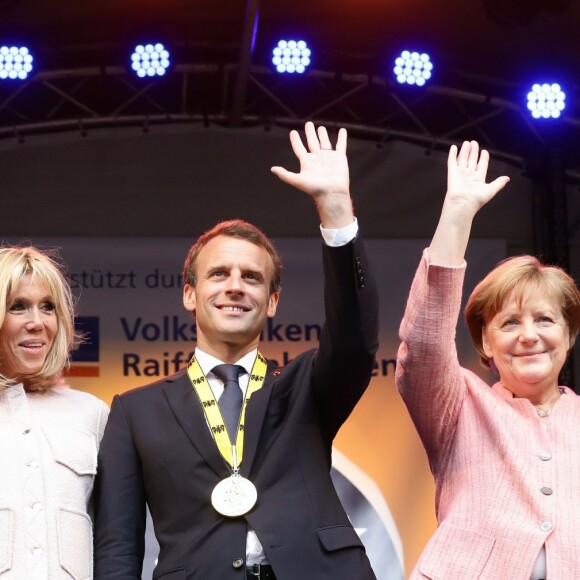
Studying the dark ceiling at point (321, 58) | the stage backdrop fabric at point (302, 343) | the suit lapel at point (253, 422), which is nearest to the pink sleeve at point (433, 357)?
the suit lapel at point (253, 422)

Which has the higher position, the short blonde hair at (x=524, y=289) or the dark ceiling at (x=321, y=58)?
the dark ceiling at (x=321, y=58)

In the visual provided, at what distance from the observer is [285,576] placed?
100 inches

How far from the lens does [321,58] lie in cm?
634

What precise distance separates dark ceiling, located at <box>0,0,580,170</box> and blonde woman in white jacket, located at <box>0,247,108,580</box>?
301cm

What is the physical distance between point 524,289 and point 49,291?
1.33m

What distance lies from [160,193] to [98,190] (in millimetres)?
418

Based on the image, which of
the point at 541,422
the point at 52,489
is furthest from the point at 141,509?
the point at 541,422

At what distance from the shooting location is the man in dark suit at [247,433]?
2.61 meters

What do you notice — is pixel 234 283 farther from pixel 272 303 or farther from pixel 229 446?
pixel 229 446

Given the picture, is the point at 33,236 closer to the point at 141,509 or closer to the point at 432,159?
the point at 432,159

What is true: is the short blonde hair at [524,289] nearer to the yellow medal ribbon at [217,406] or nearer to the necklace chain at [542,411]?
the necklace chain at [542,411]

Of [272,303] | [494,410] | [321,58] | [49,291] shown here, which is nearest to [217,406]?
[272,303]

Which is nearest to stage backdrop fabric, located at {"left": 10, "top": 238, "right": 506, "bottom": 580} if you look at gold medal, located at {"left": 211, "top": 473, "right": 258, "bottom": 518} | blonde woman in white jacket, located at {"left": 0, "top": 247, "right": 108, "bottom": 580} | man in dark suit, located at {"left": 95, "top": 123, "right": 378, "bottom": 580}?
blonde woman in white jacket, located at {"left": 0, "top": 247, "right": 108, "bottom": 580}

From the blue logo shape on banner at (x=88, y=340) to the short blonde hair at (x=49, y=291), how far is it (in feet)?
11.9
